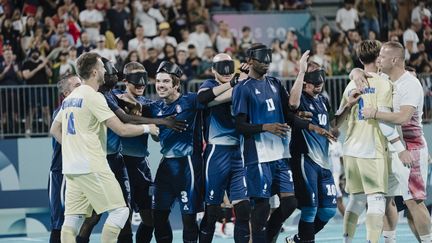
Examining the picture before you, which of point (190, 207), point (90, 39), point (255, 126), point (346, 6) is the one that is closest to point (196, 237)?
point (190, 207)

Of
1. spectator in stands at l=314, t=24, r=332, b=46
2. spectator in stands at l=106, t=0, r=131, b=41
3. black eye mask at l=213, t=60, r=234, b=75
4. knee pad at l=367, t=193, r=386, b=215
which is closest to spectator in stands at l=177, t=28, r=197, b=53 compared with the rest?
spectator in stands at l=106, t=0, r=131, b=41

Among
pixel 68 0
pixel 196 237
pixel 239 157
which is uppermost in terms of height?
pixel 68 0

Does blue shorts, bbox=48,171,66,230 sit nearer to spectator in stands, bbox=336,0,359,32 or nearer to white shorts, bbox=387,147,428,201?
white shorts, bbox=387,147,428,201

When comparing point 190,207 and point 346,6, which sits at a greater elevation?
point 346,6

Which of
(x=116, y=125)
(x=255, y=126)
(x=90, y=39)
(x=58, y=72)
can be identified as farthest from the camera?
(x=90, y=39)

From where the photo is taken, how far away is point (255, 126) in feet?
39.5

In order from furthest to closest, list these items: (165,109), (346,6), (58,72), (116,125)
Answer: (346,6) < (58,72) < (165,109) < (116,125)

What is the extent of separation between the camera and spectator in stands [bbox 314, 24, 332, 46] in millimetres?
23969

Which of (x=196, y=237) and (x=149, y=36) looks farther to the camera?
(x=149, y=36)

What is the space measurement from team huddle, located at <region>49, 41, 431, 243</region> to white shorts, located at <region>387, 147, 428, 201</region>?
0.04 feet

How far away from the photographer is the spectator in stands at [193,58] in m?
21.7

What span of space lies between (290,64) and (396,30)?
375 cm

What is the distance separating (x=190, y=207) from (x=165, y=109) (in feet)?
4.23

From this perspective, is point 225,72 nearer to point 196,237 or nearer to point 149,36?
point 196,237
